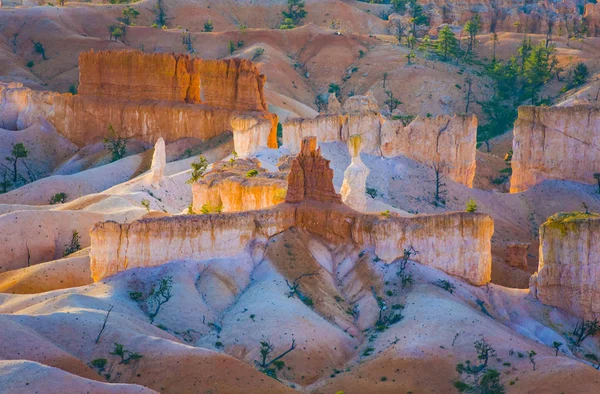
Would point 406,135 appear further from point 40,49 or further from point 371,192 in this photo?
point 40,49

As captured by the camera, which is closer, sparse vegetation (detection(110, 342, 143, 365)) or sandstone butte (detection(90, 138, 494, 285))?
sparse vegetation (detection(110, 342, 143, 365))

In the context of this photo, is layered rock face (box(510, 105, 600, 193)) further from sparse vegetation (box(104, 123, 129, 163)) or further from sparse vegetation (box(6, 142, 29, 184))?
sparse vegetation (box(6, 142, 29, 184))

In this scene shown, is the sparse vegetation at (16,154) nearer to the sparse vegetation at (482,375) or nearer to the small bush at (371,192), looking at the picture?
the small bush at (371,192)

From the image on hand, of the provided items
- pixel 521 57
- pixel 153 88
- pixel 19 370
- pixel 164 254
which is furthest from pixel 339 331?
pixel 521 57

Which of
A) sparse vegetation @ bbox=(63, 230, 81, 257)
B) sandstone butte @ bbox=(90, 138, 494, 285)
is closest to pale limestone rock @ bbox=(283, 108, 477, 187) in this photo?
sparse vegetation @ bbox=(63, 230, 81, 257)

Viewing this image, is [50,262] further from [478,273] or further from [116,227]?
[478,273]

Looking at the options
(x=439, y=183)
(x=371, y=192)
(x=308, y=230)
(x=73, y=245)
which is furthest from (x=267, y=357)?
(x=439, y=183)
